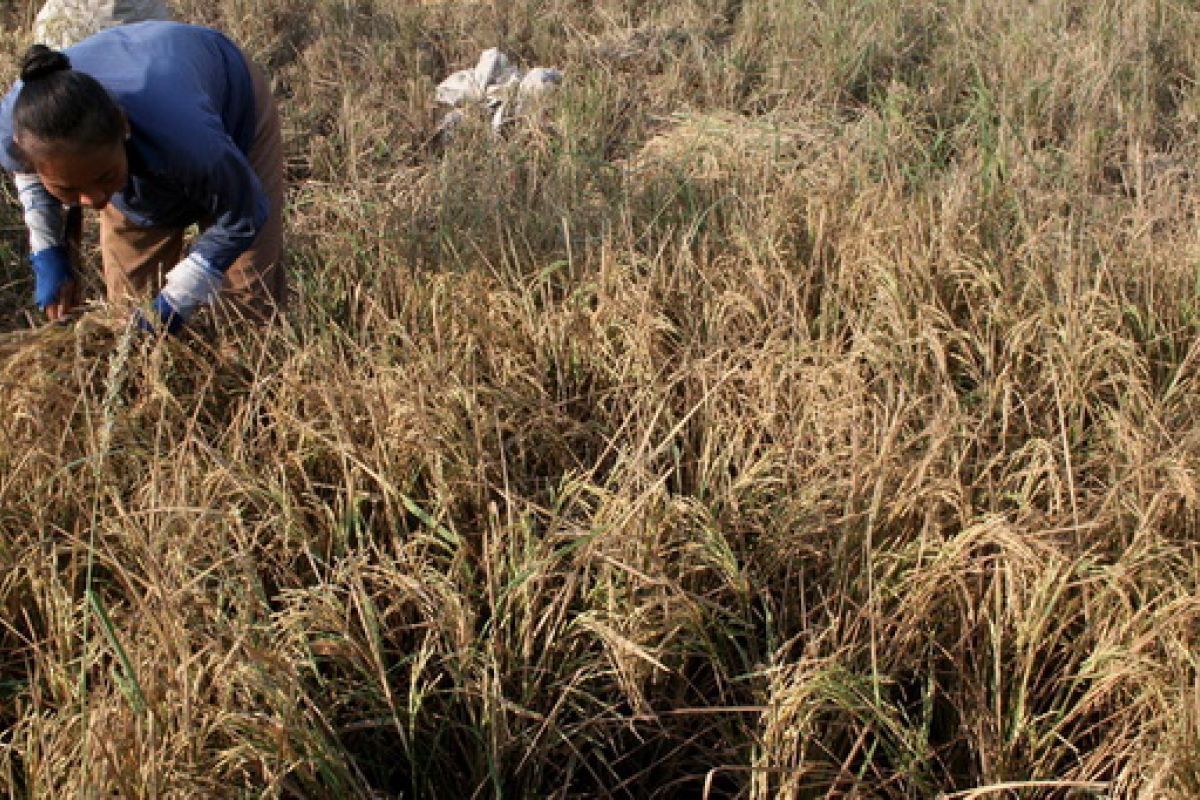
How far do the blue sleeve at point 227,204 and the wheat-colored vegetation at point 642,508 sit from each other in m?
0.23

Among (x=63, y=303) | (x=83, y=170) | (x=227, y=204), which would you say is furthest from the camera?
(x=63, y=303)

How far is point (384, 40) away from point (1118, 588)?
4.14m

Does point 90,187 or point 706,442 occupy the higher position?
point 90,187

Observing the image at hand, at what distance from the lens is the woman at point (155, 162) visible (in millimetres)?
2488

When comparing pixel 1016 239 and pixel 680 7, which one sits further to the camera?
pixel 680 7

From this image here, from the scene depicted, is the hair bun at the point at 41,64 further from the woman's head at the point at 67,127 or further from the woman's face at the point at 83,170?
the woman's face at the point at 83,170

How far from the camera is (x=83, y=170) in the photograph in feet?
8.25

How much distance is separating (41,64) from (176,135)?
0.30 metres

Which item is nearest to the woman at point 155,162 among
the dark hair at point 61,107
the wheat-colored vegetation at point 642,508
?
the dark hair at point 61,107

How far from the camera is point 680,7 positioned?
5551 millimetres

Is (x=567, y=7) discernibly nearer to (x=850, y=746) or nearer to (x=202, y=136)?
(x=202, y=136)

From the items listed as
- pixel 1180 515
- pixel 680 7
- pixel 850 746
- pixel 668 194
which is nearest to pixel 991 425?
pixel 1180 515

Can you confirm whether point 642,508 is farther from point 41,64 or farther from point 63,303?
point 63,303

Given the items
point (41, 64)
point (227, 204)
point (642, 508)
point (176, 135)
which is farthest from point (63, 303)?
point (642, 508)
